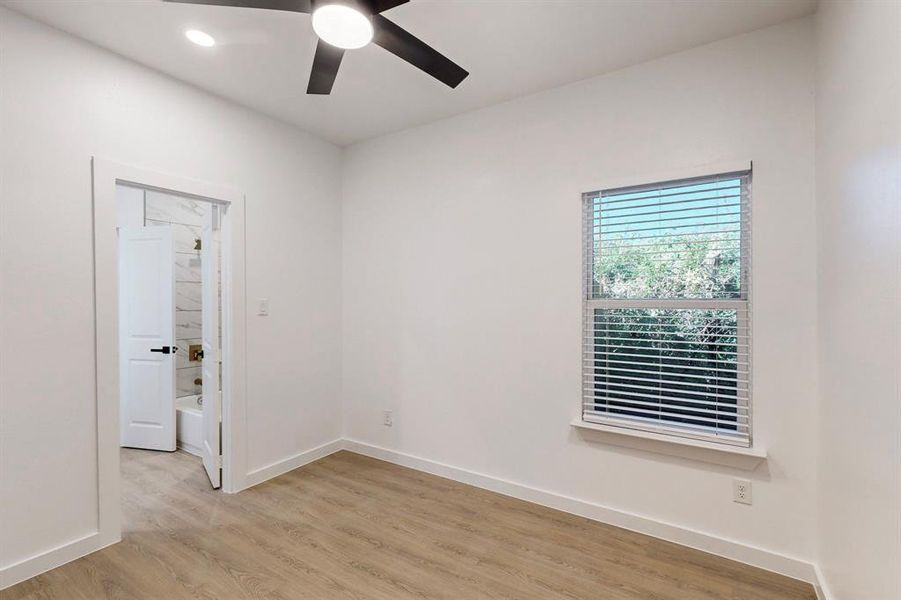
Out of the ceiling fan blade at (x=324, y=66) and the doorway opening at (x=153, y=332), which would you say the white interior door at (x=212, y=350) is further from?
the ceiling fan blade at (x=324, y=66)

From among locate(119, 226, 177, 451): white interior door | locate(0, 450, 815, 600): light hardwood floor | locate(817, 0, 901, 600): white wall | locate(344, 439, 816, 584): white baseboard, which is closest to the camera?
locate(817, 0, 901, 600): white wall

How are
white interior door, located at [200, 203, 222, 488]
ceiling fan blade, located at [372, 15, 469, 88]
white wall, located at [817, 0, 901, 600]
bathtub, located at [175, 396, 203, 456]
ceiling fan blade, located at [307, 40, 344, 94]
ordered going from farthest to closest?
1. bathtub, located at [175, 396, 203, 456]
2. white interior door, located at [200, 203, 222, 488]
3. ceiling fan blade, located at [307, 40, 344, 94]
4. ceiling fan blade, located at [372, 15, 469, 88]
5. white wall, located at [817, 0, 901, 600]

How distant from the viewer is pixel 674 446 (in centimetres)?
243

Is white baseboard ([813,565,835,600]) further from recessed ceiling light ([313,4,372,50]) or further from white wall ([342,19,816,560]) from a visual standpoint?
recessed ceiling light ([313,4,372,50])

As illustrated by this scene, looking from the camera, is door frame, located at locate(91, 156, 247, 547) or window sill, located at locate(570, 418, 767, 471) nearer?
window sill, located at locate(570, 418, 767, 471)

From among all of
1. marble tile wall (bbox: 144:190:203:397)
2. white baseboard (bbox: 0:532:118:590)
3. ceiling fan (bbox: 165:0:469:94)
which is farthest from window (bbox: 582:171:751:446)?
marble tile wall (bbox: 144:190:203:397)

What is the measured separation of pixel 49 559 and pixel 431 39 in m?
3.37

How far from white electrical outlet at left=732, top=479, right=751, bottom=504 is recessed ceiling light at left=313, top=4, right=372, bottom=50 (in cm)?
281

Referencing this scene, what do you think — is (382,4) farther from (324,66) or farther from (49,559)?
(49,559)

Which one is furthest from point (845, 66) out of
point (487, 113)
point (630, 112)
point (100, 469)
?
point (100, 469)

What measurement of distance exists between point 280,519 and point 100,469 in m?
1.03

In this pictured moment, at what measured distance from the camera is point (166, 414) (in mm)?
3936

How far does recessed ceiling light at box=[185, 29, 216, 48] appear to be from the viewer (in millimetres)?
2285

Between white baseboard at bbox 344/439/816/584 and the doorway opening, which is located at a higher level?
the doorway opening
